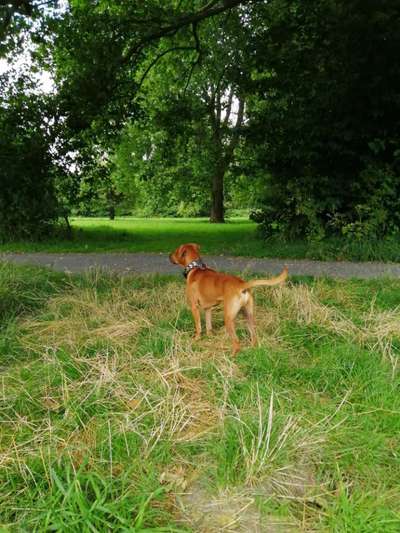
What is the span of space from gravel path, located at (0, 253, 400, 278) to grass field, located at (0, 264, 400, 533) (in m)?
3.18

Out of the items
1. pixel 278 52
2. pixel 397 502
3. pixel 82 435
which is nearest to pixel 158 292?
pixel 82 435

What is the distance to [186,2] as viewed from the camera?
46.8 ft

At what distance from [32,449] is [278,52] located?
419 inches

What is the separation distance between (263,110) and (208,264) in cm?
476

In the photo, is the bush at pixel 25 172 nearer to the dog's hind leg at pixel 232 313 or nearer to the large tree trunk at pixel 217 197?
the dog's hind leg at pixel 232 313

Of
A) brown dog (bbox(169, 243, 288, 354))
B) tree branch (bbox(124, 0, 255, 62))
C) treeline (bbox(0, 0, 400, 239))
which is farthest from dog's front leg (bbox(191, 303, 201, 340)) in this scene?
tree branch (bbox(124, 0, 255, 62))

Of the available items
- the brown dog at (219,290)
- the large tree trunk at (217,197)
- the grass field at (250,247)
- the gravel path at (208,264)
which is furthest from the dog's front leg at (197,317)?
the large tree trunk at (217,197)

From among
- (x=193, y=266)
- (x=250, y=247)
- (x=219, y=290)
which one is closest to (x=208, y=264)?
(x=250, y=247)

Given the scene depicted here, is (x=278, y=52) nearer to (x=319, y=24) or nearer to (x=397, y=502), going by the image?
(x=319, y=24)

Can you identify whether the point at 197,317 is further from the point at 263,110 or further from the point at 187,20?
the point at 187,20

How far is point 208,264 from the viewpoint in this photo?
28.1 ft

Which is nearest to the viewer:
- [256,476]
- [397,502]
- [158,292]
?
[397,502]

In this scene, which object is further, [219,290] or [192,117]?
[192,117]

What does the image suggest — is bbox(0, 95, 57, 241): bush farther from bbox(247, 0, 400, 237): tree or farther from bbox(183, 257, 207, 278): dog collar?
bbox(183, 257, 207, 278): dog collar
